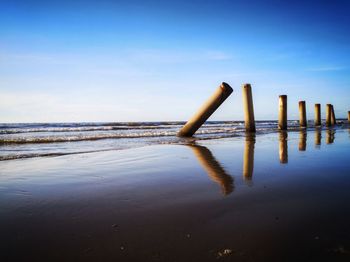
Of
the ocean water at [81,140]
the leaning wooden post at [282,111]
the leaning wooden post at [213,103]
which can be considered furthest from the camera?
the leaning wooden post at [282,111]

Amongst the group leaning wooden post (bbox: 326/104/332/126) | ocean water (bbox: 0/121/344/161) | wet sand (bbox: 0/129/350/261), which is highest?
leaning wooden post (bbox: 326/104/332/126)

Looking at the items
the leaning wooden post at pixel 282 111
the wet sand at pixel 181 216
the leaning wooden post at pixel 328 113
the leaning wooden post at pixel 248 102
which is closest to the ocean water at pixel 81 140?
the leaning wooden post at pixel 282 111

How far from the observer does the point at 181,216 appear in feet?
5.87

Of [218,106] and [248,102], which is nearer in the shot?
[218,106]

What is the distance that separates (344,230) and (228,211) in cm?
67

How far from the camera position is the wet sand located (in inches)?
52.1

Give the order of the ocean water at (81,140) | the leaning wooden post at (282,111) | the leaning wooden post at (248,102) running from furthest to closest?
the leaning wooden post at (282,111) < the leaning wooden post at (248,102) < the ocean water at (81,140)

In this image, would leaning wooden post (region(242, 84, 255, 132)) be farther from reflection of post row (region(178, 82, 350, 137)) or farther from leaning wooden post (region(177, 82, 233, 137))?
leaning wooden post (region(177, 82, 233, 137))

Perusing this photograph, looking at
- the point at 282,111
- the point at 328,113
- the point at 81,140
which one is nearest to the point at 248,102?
the point at 282,111

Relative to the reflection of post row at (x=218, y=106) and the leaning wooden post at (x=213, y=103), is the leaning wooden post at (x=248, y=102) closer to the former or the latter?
the reflection of post row at (x=218, y=106)

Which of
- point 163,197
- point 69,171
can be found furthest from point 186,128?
point 163,197

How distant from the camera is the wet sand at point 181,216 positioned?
132cm

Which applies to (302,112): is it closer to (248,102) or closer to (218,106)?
(248,102)

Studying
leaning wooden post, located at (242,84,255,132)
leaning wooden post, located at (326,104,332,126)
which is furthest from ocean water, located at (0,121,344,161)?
leaning wooden post, located at (326,104,332,126)
